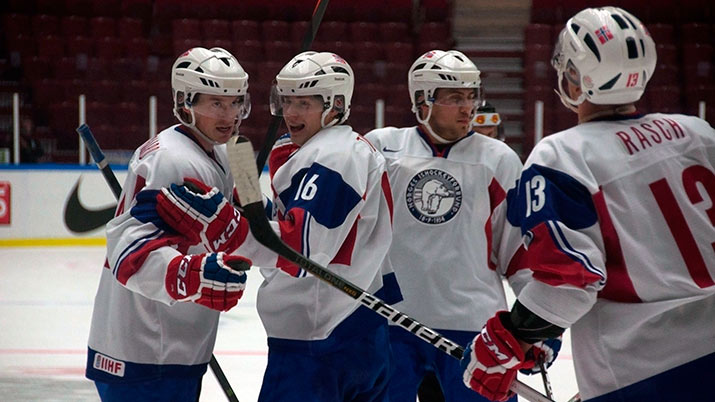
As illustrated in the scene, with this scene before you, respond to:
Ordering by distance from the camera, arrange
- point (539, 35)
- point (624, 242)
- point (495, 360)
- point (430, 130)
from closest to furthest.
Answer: point (624, 242) < point (495, 360) < point (430, 130) < point (539, 35)

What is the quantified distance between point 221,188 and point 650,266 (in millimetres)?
1011

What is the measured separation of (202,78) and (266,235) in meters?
0.49

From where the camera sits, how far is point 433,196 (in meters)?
2.68

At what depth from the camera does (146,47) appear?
33.3ft

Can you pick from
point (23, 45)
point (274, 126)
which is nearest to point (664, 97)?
point (23, 45)

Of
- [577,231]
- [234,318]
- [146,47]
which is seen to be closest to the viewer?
[577,231]

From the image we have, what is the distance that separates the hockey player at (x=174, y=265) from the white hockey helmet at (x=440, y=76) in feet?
2.24

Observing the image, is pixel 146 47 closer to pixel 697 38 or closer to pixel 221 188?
pixel 697 38

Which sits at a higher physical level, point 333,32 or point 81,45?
point 333,32

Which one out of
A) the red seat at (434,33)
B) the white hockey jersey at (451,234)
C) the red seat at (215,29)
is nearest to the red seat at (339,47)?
the red seat at (434,33)

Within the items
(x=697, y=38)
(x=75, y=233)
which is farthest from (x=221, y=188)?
(x=697, y=38)

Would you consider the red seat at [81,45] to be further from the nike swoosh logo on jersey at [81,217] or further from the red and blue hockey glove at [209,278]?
the red and blue hockey glove at [209,278]

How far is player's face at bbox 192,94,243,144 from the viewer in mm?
2191

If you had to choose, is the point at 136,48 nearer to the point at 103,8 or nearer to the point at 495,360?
the point at 103,8
